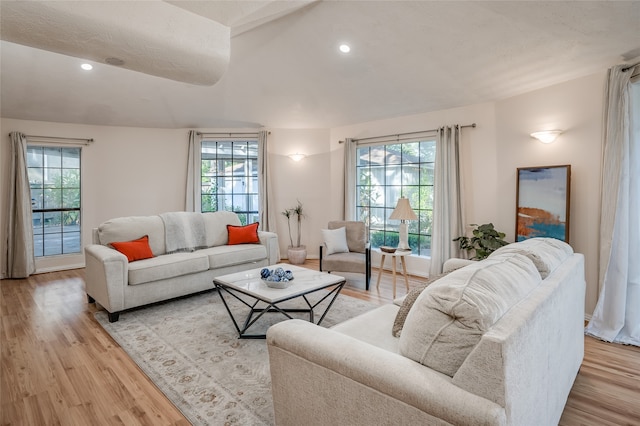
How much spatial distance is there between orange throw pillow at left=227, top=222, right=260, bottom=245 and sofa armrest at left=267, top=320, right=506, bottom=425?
3.28 meters

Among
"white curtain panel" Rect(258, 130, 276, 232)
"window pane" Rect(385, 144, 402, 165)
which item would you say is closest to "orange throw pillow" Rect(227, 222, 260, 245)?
"white curtain panel" Rect(258, 130, 276, 232)

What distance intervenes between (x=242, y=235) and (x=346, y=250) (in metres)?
1.49

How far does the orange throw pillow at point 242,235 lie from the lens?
4.82 meters

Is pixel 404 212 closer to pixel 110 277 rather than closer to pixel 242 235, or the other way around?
pixel 242 235

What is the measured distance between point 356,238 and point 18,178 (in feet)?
16.3

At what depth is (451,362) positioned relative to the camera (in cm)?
124

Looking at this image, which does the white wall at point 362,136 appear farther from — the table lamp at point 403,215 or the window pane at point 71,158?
the table lamp at point 403,215

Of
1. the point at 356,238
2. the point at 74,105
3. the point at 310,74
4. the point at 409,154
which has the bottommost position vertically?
the point at 356,238

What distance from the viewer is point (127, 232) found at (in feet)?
13.3

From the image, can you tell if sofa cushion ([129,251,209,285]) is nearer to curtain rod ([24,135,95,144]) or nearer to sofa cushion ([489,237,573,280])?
curtain rod ([24,135,95,144])

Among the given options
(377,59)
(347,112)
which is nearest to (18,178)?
(347,112)

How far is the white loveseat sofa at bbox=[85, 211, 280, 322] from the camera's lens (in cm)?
342

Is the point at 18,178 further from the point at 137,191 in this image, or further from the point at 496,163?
the point at 496,163

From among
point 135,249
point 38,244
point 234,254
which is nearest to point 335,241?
point 234,254
